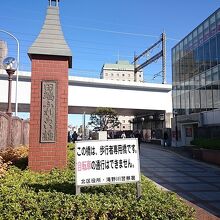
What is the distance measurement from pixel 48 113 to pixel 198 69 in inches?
913

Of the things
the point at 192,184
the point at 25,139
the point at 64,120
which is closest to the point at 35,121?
the point at 64,120

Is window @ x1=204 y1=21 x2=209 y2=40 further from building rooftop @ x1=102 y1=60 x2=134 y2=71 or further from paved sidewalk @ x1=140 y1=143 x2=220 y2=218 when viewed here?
building rooftop @ x1=102 y1=60 x2=134 y2=71

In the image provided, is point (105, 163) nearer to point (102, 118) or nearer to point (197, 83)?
point (197, 83)

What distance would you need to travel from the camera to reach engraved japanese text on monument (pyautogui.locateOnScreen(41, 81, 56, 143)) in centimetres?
855

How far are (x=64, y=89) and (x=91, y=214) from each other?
495 centimetres

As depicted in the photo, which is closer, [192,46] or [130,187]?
[130,187]

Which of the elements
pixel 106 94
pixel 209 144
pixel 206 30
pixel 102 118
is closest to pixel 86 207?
pixel 209 144

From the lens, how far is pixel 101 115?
44.8 metres

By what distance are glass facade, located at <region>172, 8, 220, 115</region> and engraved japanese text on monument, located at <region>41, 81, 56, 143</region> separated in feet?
63.6

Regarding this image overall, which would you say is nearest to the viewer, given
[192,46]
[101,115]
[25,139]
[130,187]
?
[130,187]

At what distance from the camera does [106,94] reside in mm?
36375

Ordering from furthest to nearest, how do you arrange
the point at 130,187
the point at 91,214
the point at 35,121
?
the point at 35,121
the point at 130,187
the point at 91,214

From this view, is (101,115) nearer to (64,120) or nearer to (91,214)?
(64,120)

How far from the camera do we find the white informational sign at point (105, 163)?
17.4ft
